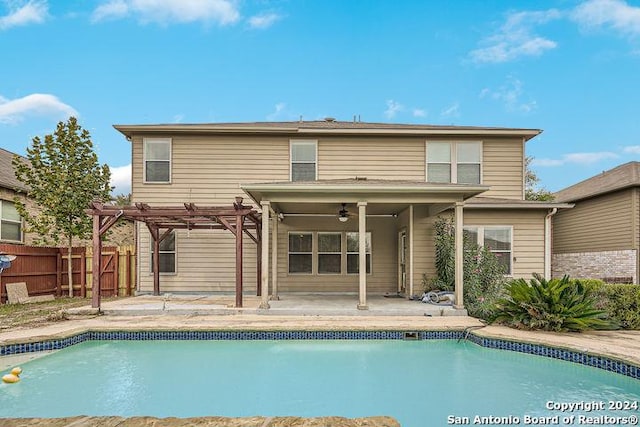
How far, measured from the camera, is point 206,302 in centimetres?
1059

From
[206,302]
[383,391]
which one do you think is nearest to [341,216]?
[206,302]

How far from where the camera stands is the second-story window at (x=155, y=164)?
12.6 meters

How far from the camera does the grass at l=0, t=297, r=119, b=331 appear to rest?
8250 millimetres

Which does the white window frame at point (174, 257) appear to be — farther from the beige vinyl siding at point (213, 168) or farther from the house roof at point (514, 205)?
the house roof at point (514, 205)

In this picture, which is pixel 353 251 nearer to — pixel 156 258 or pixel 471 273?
pixel 471 273

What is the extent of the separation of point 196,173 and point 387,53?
38.2 ft

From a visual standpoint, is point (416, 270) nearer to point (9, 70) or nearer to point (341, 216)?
point (341, 216)

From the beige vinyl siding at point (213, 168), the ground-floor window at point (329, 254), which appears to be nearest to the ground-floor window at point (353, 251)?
the ground-floor window at point (329, 254)

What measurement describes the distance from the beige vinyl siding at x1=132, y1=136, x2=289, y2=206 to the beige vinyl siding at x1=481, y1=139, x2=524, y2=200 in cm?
632

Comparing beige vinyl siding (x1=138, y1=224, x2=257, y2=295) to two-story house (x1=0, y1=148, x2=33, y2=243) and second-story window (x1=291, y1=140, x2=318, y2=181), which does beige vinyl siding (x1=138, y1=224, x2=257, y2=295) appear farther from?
two-story house (x1=0, y1=148, x2=33, y2=243)

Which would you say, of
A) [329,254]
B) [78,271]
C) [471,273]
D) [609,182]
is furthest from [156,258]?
[609,182]

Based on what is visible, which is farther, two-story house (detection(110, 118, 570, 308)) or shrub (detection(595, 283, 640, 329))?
two-story house (detection(110, 118, 570, 308))

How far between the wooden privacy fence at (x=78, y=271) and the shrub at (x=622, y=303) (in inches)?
506

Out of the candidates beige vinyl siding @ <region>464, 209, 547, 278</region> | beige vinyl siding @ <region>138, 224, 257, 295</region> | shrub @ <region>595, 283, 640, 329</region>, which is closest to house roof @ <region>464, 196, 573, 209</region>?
beige vinyl siding @ <region>464, 209, 547, 278</region>
